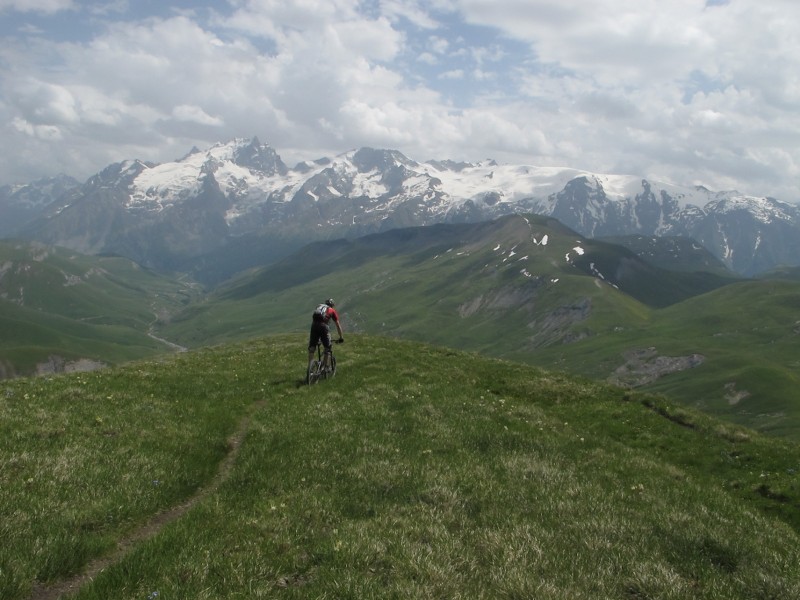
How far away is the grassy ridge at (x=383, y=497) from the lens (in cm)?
1025

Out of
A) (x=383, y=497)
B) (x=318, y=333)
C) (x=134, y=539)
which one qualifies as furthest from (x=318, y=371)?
(x=134, y=539)

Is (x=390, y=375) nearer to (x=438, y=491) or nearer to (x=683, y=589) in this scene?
(x=438, y=491)

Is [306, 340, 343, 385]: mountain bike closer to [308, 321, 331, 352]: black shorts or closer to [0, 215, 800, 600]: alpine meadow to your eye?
[308, 321, 331, 352]: black shorts

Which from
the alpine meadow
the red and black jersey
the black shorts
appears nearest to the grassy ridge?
the alpine meadow

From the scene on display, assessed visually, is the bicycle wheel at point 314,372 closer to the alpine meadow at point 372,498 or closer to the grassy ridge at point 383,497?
the alpine meadow at point 372,498

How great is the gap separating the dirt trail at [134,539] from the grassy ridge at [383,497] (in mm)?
265

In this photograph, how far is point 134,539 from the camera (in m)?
12.2

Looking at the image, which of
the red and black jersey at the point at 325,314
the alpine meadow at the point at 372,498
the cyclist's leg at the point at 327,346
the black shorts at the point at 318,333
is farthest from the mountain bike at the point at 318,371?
the alpine meadow at the point at 372,498

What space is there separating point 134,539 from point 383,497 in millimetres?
5948

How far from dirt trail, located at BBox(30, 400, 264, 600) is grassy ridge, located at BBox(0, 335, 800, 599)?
0.87ft

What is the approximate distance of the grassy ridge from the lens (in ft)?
33.6

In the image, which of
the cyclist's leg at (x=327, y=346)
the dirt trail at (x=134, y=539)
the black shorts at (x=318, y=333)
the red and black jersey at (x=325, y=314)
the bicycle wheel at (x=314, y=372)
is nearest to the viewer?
the dirt trail at (x=134, y=539)

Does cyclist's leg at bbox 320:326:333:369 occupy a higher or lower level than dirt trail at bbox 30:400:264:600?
higher

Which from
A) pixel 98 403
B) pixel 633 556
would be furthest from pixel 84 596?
pixel 98 403
